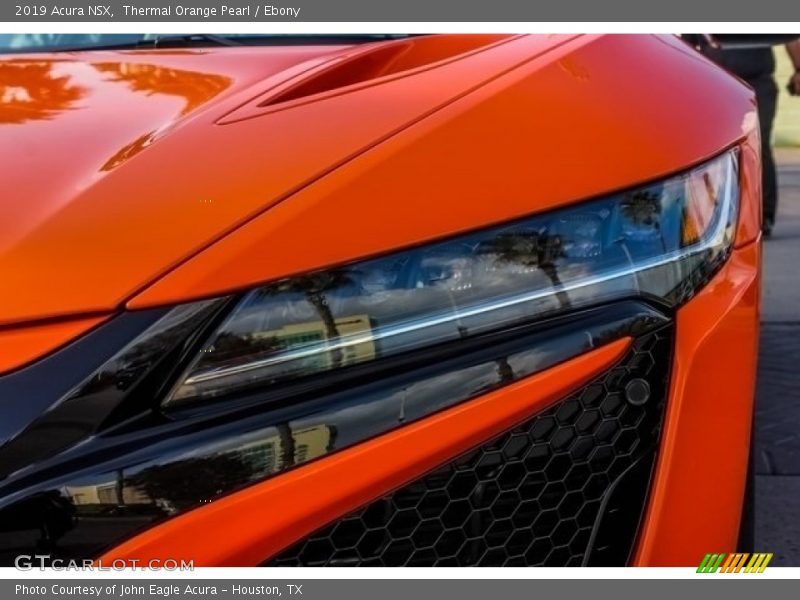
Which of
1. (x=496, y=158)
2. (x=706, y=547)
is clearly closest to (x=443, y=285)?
(x=496, y=158)

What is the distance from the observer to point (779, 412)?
11.0ft

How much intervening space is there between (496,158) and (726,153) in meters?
0.49

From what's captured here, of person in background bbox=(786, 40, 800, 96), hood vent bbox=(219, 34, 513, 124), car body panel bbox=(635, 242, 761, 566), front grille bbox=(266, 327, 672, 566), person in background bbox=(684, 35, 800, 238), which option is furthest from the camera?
person in background bbox=(786, 40, 800, 96)

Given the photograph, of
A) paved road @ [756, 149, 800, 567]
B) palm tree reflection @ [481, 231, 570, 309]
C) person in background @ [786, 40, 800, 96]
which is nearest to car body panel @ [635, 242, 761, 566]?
palm tree reflection @ [481, 231, 570, 309]

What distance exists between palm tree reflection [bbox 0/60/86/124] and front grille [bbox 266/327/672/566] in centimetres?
89

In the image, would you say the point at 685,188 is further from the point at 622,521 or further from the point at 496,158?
the point at 622,521

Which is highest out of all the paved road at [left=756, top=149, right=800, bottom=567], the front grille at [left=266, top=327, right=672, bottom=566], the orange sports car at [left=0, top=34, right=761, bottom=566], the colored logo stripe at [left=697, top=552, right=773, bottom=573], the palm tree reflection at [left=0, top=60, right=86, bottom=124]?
the palm tree reflection at [left=0, top=60, right=86, bottom=124]

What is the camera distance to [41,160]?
150 centimetres

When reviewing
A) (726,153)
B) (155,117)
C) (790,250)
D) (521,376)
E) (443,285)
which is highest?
(155,117)

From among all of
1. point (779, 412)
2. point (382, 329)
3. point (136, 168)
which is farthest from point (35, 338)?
point (779, 412)

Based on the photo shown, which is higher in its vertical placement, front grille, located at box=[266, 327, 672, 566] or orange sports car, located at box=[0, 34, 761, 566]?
orange sports car, located at box=[0, 34, 761, 566]

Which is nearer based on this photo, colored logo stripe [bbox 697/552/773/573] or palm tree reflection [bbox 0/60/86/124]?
colored logo stripe [bbox 697/552/773/573]

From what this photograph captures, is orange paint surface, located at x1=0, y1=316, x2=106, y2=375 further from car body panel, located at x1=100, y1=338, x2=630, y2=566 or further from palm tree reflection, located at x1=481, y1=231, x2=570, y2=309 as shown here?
palm tree reflection, located at x1=481, y1=231, x2=570, y2=309

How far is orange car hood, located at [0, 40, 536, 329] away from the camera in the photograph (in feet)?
4.08
